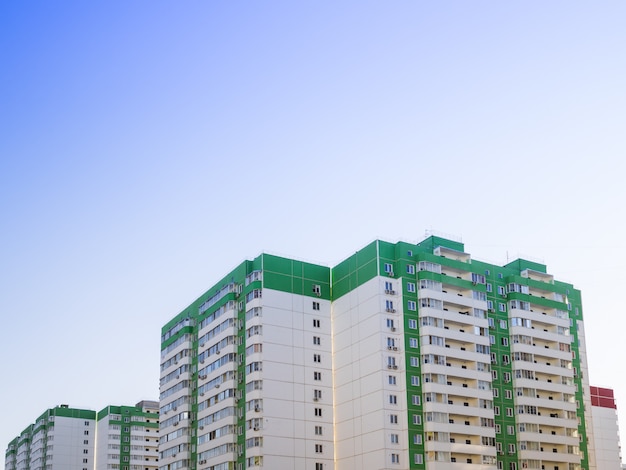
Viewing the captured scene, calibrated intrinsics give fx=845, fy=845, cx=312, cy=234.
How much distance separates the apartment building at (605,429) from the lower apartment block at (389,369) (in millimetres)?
21095

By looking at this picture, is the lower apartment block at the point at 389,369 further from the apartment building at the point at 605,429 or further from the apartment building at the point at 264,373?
the apartment building at the point at 605,429

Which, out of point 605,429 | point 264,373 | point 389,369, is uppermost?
point 264,373

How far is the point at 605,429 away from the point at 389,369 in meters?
68.4

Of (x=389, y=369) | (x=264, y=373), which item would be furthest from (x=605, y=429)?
(x=264, y=373)

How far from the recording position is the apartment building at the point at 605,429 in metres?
168

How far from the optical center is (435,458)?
410 ft

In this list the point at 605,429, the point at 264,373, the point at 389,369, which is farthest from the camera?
the point at 605,429

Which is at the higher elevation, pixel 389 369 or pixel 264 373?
pixel 264 373

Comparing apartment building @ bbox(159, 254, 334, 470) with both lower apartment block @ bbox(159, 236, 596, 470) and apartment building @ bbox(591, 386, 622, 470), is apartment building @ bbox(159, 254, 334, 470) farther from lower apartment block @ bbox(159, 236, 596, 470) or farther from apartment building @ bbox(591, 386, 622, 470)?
apartment building @ bbox(591, 386, 622, 470)

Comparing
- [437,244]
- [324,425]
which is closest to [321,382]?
[324,425]

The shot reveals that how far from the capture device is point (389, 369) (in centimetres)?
12825

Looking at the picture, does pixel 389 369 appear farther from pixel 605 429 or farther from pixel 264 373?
pixel 605 429

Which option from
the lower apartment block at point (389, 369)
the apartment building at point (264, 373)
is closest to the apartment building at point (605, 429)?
the lower apartment block at point (389, 369)

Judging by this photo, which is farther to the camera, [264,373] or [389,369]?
[264,373]
